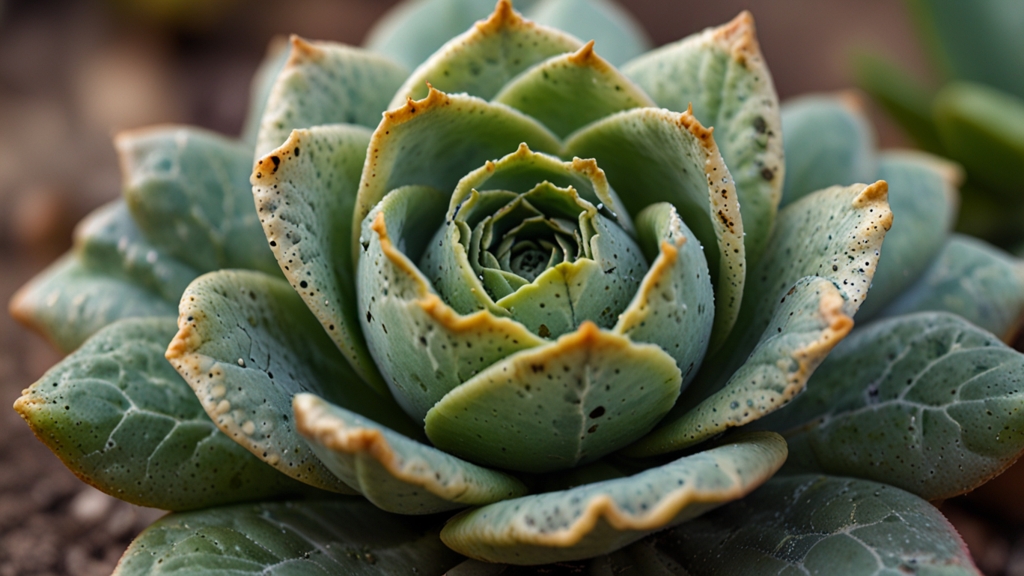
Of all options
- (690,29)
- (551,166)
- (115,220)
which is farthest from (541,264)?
(690,29)

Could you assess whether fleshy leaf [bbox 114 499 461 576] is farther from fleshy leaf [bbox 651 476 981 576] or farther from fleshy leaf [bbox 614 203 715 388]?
fleshy leaf [bbox 614 203 715 388]

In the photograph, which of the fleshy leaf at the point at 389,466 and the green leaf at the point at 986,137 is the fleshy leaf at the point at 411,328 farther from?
the green leaf at the point at 986,137

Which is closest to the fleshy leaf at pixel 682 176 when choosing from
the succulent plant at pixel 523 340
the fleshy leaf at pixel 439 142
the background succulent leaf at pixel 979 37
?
the succulent plant at pixel 523 340

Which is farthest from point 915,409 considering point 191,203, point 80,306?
point 80,306

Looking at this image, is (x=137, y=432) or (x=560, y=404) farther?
(x=137, y=432)

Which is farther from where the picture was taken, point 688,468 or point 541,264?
point 541,264

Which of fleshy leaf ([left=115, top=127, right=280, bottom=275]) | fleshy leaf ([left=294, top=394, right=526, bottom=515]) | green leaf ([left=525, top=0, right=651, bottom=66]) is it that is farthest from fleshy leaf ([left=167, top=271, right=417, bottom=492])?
green leaf ([left=525, top=0, right=651, bottom=66])

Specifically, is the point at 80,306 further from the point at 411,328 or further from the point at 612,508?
the point at 612,508

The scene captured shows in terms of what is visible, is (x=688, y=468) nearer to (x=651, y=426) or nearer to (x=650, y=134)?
(x=651, y=426)
